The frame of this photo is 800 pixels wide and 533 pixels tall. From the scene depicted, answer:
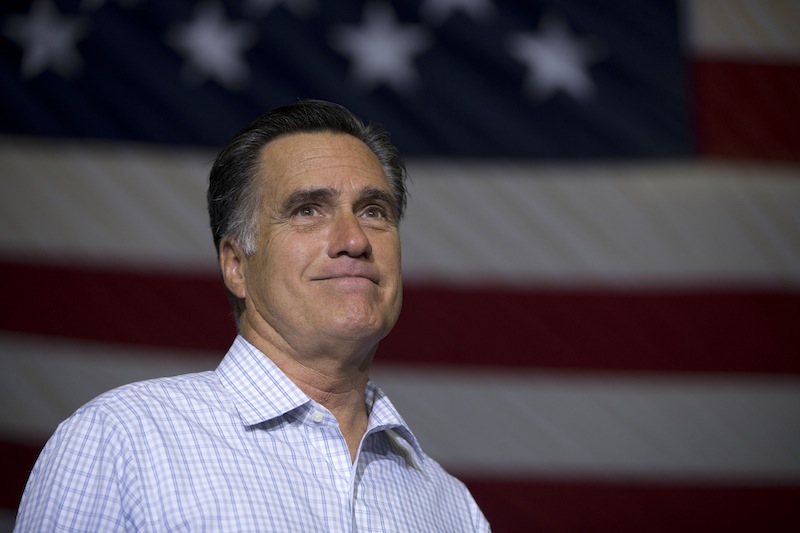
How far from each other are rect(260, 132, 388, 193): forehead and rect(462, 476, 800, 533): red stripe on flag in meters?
1.79

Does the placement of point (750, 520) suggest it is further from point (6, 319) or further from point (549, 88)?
point (6, 319)

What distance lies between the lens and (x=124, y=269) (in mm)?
2953

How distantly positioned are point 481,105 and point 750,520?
1671mm

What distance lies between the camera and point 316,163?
1396 mm

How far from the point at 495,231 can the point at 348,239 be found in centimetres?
179

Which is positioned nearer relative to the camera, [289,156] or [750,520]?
[289,156]

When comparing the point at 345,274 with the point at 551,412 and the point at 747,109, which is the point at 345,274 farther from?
the point at 747,109

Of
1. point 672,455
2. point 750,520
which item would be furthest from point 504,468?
point 750,520

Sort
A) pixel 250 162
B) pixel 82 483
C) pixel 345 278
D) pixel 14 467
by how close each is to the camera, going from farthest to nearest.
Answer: pixel 14 467 → pixel 250 162 → pixel 345 278 → pixel 82 483

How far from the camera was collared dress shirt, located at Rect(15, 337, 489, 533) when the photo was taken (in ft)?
3.53

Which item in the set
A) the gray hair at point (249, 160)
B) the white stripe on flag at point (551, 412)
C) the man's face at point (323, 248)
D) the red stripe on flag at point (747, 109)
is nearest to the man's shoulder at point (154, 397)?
the man's face at point (323, 248)

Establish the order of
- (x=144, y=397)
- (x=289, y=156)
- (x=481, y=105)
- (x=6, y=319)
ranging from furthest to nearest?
(x=481, y=105)
(x=6, y=319)
(x=289, y=156)
(x=144, y=397)

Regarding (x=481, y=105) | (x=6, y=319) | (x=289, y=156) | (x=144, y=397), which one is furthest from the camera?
(x=481, y=105)

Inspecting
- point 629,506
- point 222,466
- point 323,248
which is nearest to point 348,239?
point 323,248
